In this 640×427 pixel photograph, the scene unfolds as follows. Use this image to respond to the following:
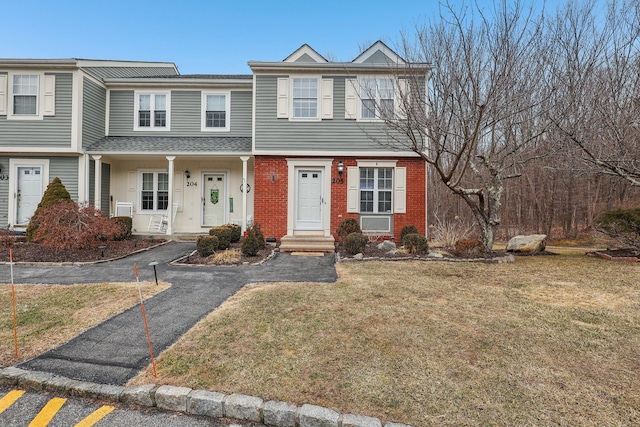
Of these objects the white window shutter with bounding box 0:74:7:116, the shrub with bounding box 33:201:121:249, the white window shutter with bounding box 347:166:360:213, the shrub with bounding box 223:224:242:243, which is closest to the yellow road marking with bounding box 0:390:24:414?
the shrub with bounding box 33:201:121:249

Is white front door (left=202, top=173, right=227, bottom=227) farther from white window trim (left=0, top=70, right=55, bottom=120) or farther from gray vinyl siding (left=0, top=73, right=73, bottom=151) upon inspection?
white window trim (left=0, top=70, right=55, bottom=120)

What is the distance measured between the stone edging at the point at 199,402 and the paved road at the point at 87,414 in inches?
2.0

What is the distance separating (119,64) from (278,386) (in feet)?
51.0

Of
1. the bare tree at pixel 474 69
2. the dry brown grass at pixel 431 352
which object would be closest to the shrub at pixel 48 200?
the dry brown grass at pixel 431 352

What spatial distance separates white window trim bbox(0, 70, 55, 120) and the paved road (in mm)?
11217

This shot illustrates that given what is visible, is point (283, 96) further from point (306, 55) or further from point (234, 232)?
point (234, 232)

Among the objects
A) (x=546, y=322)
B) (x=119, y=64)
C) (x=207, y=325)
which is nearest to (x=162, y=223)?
(x=119, y=64)

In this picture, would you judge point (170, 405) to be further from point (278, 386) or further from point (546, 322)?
point (546, 322)

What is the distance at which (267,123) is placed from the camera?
10.9 meters

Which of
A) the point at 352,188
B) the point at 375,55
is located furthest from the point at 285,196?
the point at 375,55

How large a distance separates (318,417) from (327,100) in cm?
993

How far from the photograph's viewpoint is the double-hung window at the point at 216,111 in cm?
1216

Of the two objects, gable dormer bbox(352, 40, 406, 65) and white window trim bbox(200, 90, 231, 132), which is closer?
gable dormer bbox(352, 40, 406, 65)

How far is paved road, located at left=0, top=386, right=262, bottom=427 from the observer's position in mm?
2484
